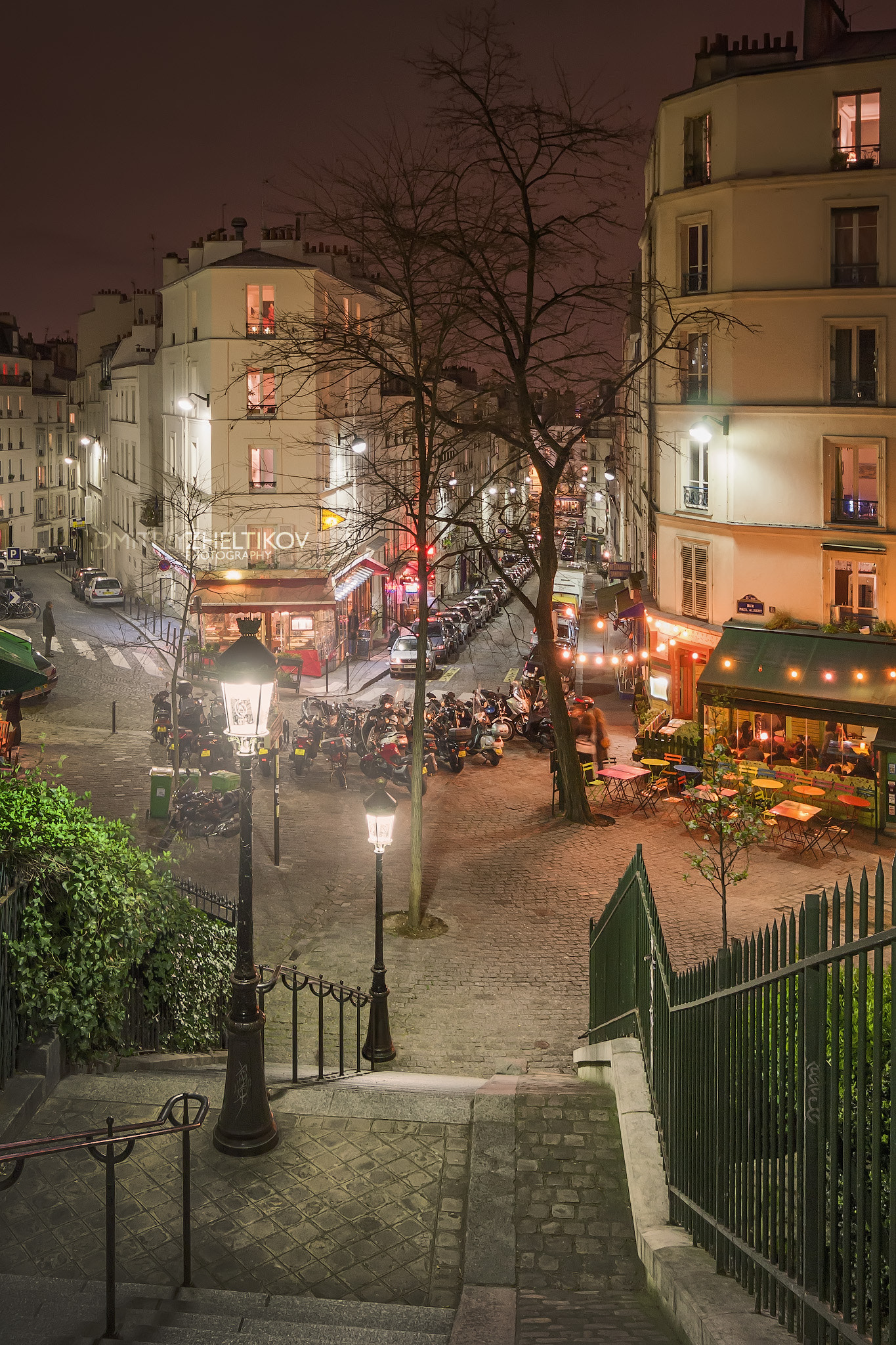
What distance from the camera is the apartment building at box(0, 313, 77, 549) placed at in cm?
7925

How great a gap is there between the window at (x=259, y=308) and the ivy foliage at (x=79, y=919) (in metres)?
31.2

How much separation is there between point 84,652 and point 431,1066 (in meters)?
31.5

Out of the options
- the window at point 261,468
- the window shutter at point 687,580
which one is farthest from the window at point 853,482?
the window at point 261,468

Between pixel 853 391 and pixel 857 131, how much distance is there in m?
5.01

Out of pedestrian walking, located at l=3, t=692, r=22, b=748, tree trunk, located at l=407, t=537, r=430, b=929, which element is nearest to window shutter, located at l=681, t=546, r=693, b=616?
tree trunk, located at l=407, t=537, r=430, b=929

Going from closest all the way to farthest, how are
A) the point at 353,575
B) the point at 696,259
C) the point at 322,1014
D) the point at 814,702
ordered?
the point at 322,1014
the point at 814,702
the point at 696,259
the point at 353,575

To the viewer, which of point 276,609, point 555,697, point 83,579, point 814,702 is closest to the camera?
point 555,697

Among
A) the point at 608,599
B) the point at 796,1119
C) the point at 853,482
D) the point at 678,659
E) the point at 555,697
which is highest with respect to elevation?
the point at 853,482

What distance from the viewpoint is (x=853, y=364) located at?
23.7 meters

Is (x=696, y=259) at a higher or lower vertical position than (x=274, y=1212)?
higher

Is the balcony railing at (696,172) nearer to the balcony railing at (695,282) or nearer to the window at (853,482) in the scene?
the balcony railing at (695,282)

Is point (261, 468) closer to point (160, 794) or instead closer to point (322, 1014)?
point (160, 794)

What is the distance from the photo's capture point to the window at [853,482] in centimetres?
2361

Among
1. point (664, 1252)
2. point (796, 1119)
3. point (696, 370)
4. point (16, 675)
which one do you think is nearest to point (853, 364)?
point (696, 370)
